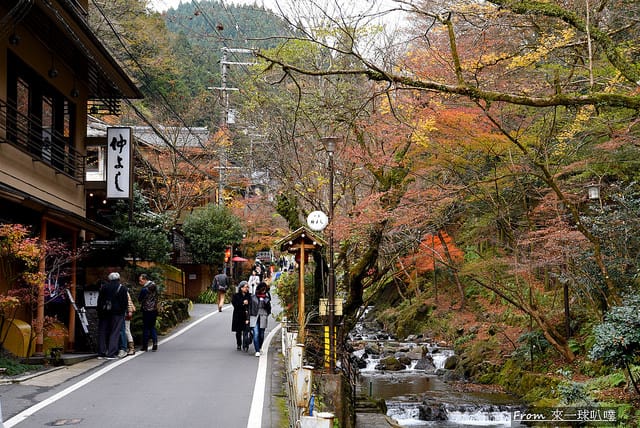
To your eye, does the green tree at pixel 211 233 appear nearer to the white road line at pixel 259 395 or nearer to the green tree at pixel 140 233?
the green tree at pixel 140 233

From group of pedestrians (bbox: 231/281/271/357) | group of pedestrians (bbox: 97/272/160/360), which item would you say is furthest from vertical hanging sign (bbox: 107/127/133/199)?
group of pedestrians (bbox: 231/281/271/357)

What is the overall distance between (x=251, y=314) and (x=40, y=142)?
24.5 feet

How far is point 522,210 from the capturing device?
26000 mm

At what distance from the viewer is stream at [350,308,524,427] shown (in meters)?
19.3

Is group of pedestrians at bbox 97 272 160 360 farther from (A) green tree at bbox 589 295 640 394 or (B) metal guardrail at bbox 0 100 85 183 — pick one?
(A) green tree at bbox 589 295 640 394

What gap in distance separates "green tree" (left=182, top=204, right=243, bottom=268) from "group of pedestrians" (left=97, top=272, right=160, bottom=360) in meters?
23.5

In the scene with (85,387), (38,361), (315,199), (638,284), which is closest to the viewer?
(85,387)

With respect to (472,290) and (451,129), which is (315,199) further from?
(472,290)

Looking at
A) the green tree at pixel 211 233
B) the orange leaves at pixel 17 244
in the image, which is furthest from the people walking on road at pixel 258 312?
the green tree at pixel 211 233

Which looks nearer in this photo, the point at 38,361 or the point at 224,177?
the point at 38,361

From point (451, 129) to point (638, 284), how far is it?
6530mm

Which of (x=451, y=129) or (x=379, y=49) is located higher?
(x=379, y=49)

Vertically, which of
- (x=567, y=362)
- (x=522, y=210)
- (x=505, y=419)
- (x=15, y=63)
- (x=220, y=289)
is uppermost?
(x=15, y=63)

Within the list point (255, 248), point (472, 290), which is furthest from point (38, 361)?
point (255, 248)
